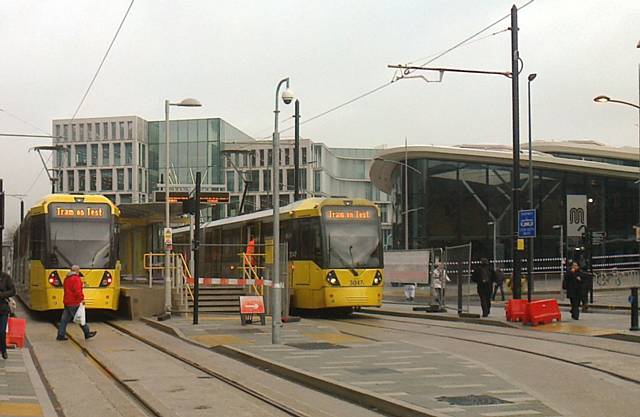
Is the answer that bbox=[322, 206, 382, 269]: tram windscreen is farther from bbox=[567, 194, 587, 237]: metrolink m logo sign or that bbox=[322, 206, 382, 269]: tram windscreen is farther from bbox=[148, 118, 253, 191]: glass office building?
bbox=[148, 118, 253, 191]: glass office building

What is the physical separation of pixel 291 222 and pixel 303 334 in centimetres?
797

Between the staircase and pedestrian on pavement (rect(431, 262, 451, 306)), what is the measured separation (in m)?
6.54

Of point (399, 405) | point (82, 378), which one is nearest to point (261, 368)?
A: point (82, 378)

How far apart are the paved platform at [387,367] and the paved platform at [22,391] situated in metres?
3.79

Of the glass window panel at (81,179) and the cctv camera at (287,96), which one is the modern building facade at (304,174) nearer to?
the glass window panel at (81,179)

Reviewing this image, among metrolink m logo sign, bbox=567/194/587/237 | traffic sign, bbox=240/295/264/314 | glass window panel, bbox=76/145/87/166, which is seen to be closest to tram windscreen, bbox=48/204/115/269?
traffic sign, bbox=240/295/264/314

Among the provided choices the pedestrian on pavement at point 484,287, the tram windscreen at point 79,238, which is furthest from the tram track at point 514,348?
the tram windscreen at point 79,238

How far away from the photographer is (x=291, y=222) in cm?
→ 2822

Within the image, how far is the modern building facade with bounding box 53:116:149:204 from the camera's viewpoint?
294ft

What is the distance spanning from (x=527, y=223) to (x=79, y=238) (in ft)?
42.1

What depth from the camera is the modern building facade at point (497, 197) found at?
65.1 m

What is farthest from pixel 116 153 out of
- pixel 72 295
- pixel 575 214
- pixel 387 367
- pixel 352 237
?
pixel 387 367

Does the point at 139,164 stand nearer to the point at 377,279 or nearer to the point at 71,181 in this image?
the point at 71,181

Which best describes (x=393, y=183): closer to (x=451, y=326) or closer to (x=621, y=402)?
(x=451, y=326)
